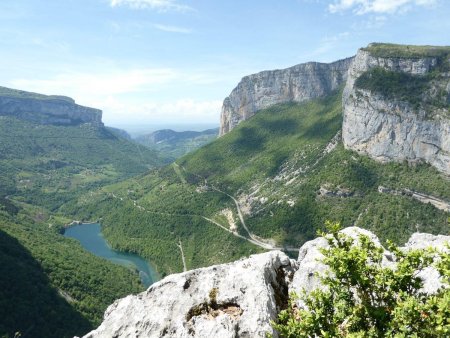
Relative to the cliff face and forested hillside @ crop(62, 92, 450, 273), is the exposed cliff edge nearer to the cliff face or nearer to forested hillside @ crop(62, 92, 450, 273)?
forested hillside @ crop(62, 92, 450, 273)

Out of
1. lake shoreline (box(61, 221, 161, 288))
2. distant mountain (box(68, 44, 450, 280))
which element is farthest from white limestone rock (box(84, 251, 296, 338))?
lake shoreline (box(61, 221, 161, 288))

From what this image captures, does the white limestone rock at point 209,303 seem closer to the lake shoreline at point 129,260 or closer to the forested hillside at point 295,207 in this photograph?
the forested hillside at point 295,207

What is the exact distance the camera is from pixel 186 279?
2736 cm

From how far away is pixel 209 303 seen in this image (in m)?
24.6

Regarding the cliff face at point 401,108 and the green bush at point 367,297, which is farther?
the cliff face at point 401,108

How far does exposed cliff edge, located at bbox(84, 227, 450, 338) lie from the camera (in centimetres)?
2220

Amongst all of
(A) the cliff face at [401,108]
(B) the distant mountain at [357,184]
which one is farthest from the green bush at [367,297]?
(A) the cliff face at [401,108]

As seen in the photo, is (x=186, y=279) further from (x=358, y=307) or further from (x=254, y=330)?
(x=358, y=307)

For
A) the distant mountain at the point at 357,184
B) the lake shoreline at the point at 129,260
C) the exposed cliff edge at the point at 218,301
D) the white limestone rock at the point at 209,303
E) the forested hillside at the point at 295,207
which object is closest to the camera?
the white limestone rock at the point at 209,303

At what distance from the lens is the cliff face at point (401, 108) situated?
13525 centimetres

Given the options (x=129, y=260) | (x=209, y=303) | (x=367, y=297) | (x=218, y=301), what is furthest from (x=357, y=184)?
(x=367, y=297)

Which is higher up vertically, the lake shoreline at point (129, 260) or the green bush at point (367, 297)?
the green bush at point (367, 297)

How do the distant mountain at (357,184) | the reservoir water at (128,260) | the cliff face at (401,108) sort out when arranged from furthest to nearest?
the reservoir water at (128,260)
the cliff face at (401,108)
the distant mountain at (357,184)

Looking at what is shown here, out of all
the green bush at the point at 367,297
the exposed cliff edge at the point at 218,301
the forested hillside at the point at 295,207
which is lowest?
the forested hillside at the point at 295,207
